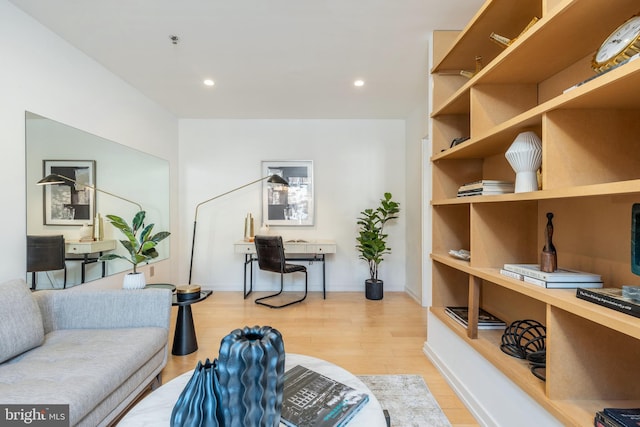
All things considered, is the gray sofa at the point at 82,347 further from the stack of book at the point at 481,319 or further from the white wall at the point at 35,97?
the stack of book at the point at 481,319

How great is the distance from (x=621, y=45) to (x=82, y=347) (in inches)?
104

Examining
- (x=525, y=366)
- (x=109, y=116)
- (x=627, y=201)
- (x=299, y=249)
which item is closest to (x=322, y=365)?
(x=525, y=366)

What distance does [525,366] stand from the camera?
1.30 meters

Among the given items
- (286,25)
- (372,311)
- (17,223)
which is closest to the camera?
(17,223)

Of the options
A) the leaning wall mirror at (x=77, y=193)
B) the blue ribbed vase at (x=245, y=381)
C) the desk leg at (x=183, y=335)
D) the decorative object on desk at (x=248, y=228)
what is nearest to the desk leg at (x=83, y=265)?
the leaning wall mirror at (x=77, y=193)

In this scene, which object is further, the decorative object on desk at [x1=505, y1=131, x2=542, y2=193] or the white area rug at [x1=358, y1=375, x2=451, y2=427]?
the white area rug at [x1=358, y1=375, x2=451, y2=427]

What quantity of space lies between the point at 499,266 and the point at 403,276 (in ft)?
8.00

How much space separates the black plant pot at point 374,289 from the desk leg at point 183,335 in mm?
2160

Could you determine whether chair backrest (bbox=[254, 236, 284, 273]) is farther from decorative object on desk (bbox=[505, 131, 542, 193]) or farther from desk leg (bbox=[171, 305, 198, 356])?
decorative object on desk (bbox=[505, 131, 542, 193])

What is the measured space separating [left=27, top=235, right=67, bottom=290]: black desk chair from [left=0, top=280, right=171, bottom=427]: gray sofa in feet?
1.33

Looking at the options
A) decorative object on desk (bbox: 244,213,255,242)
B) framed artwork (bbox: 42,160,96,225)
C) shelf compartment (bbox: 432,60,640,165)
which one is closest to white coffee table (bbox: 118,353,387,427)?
shelf compartment (bbox: 432,60,640,165)

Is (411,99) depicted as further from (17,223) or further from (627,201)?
(17,223)

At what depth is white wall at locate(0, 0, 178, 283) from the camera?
69.5 inches

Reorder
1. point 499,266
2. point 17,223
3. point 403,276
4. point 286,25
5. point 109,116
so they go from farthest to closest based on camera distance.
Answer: point 403,276, point 109,116, point 286,25, point 17,223, point 499,266
